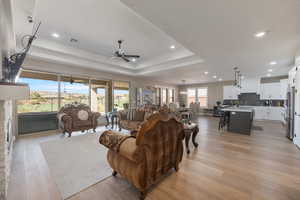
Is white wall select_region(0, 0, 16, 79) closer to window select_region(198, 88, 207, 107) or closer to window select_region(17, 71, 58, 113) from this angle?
window select_region(17, 71, 58, 113)

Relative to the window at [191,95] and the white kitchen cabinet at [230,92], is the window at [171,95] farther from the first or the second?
the white kitchen cabinet at [230,92]

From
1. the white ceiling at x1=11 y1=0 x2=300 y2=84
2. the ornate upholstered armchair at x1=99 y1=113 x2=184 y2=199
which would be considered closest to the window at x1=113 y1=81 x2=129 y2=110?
the white ceiling at x1=11 y1=0 x2=300 y2=84

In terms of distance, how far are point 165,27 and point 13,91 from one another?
2.52 metres

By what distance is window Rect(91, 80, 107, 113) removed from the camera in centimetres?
609

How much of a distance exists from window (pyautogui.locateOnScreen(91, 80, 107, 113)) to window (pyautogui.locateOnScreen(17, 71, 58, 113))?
57.5 inches

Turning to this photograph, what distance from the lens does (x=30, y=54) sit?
3910 millimetres

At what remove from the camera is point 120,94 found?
7.04m

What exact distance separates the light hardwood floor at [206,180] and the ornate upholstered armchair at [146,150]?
27cm

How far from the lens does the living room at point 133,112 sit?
1708 mm

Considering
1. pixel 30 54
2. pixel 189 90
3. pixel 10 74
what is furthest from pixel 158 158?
pixel 189 90

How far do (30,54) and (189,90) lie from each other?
10.3 meters

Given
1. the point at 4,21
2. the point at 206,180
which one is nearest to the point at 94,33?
the point at 4,21

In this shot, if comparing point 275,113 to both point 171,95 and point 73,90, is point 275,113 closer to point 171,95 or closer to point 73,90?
point 171,95

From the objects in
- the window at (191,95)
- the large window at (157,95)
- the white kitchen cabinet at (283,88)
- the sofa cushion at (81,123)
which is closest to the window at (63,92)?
the sofa cushion at (81,123)
